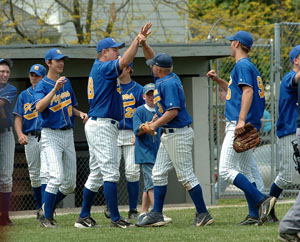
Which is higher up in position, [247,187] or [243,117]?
[243,117]

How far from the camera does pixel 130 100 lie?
868cm

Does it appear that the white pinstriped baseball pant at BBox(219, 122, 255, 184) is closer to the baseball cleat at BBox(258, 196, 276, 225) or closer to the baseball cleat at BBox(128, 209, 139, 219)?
the baseball cleat at BBox(258, 196, 276, 225)

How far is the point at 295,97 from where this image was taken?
22.1 feet

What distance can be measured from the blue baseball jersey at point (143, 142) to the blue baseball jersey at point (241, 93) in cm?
154

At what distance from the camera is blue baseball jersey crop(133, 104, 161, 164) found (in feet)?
26.6

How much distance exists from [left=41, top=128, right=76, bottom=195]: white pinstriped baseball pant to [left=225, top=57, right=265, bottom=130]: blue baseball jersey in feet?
6.34

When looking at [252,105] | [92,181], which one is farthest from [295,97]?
[92,181]

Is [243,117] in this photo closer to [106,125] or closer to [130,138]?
[106,125]

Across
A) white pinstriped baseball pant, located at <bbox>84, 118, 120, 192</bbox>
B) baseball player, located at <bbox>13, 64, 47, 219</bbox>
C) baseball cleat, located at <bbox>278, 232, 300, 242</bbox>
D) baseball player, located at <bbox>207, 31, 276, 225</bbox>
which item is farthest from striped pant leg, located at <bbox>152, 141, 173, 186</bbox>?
baseball player, located at <bbox>13, 64, 47, 219</bbox>

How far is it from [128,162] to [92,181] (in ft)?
4.46

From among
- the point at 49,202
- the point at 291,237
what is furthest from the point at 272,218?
the point at 49,202

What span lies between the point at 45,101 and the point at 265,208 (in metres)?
2.66

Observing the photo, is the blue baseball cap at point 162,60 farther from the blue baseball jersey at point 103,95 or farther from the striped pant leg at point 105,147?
the striped pant leg at point 105,147

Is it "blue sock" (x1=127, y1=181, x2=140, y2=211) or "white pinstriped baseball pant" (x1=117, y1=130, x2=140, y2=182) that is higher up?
"white pinstriped baseball pant" (x1=117, y1=130, x2=140, y2=182)
